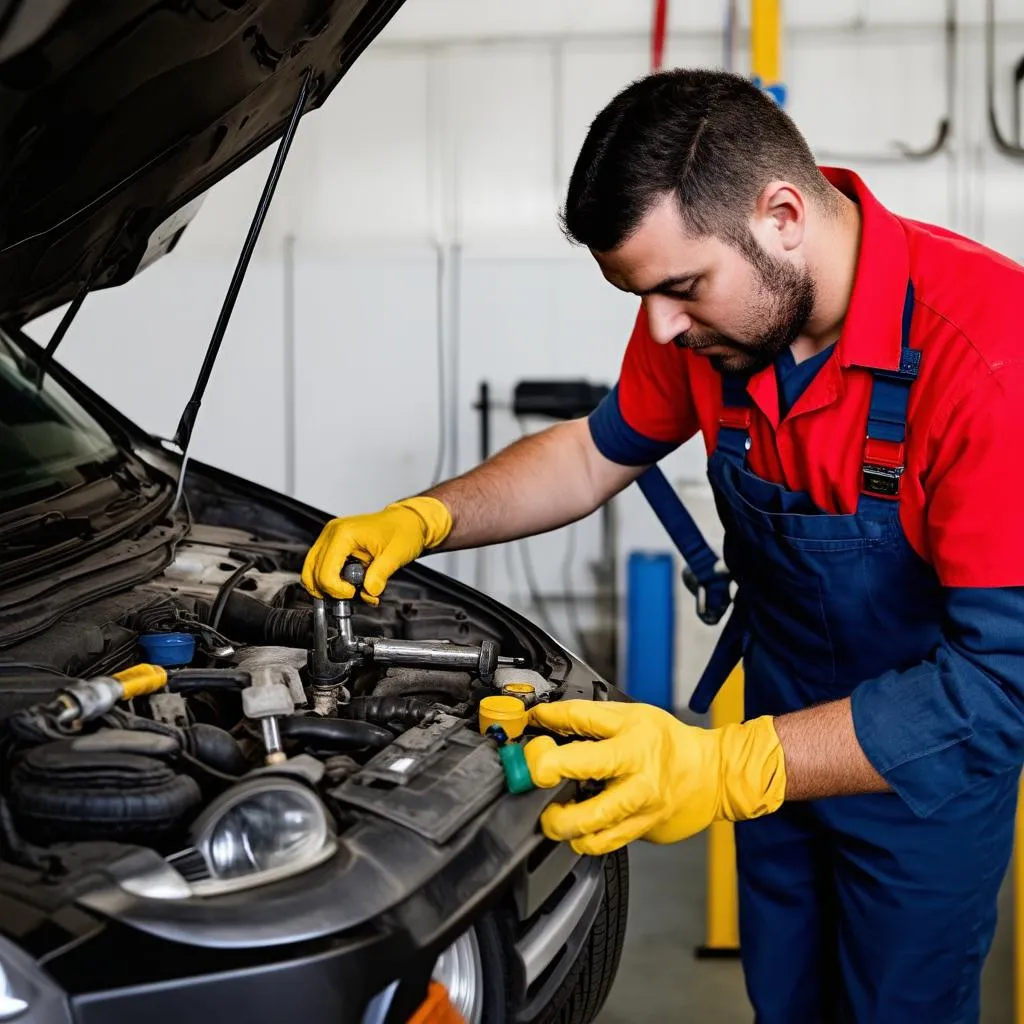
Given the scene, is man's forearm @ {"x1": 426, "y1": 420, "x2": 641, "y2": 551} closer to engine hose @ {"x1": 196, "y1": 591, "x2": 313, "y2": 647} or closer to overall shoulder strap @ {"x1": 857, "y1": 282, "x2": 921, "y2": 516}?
engine hose @ {"x1": 196, "y1": 591, "x2": 313, "y2": 647}

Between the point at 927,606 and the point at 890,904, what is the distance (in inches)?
16.5

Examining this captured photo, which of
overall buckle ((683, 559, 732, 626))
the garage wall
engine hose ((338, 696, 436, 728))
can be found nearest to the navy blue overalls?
overall buckle ((683, 559, 732, 626))

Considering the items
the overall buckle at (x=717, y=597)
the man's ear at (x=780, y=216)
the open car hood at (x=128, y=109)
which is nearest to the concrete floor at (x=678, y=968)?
the overall buckle at (x=717, y=597)

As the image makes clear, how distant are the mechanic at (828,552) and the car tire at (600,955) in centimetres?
24

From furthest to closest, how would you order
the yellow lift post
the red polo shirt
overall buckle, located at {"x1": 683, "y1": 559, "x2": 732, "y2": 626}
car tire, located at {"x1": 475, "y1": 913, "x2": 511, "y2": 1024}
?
the yellow lift post → overall buckle, located at {"x1": 683, "y1": 559, "x2": 732, "y2": 626} → the red polo shirt → car tire, located at {"x1": 475, "y1": 913, "x2": 511, "y2": 1024}

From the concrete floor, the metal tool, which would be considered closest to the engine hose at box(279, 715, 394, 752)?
the metal tool

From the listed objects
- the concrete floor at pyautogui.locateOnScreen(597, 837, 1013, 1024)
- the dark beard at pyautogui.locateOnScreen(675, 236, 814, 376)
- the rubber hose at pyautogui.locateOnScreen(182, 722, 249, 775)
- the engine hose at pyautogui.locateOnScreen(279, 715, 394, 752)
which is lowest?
the concrete floor at pyautogui.locateOnScreen(597, 837, 1013, 1024)

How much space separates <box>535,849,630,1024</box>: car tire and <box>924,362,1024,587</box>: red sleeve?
0.64m

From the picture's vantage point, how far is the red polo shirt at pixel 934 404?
128 cm

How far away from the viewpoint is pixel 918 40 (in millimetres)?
4215

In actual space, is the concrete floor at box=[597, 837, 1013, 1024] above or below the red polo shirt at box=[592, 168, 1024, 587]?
below

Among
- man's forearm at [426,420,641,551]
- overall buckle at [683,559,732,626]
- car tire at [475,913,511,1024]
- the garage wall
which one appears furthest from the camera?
A: the garage wall

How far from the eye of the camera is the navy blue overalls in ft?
4.72

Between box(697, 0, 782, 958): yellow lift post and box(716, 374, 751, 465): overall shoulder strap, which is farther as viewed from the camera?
box(697, 0, 782, 958): yellow lift post
